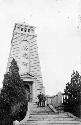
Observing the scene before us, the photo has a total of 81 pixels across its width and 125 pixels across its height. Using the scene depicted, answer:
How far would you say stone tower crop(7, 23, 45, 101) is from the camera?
108 ft

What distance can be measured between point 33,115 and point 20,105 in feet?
5.41

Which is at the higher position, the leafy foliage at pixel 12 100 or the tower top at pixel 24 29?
the tower top at pixel 24 29

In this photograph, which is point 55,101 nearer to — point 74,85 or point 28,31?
point 74,85

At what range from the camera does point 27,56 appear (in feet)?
117

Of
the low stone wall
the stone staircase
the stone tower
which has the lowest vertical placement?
the stone staircase

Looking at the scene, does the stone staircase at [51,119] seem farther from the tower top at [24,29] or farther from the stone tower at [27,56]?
the tower top at [24,29]

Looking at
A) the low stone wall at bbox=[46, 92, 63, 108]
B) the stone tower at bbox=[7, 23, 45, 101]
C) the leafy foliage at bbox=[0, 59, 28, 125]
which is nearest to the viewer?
the leafy foliage at bbox=[0, 59, 28, 125]

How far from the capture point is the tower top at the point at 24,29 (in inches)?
1448

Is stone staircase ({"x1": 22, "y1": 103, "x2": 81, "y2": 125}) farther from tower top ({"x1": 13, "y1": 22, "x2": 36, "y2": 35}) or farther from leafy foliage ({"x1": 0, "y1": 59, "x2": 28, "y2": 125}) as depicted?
tower top ({"x1": 13, "y1": 22, "x2": 36, "y2": 35})

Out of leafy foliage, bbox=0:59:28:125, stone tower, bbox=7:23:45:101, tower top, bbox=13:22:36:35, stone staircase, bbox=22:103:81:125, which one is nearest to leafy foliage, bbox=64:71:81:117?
stone staircase, bbox=22:103:81:125

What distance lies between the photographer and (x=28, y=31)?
37344 mm

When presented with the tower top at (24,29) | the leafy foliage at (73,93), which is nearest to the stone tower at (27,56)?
the tower top at (24,29)

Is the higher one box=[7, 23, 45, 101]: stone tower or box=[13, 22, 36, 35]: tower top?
box=[13, 22, 36, 35]: tower top

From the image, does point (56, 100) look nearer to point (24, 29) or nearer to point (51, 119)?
point (51, 119)
